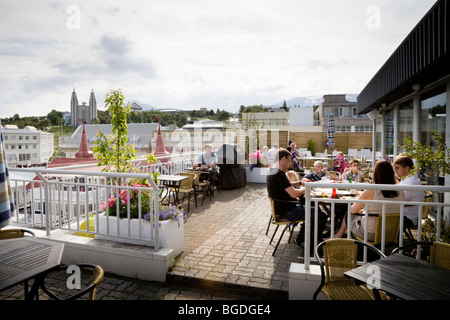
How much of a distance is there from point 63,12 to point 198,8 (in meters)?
1.95

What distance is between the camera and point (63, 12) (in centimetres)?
368

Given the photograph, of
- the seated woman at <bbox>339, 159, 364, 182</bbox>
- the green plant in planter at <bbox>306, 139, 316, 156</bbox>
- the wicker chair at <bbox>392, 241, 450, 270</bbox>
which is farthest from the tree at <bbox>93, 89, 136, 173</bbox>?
the green plant in planter at <bbox>306, 139, 316, 156</bbox>

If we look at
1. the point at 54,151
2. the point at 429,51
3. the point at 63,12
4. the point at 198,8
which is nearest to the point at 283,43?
the point at 198,8

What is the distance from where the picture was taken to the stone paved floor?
3041 mm

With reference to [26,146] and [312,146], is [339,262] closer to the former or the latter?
[312,146]

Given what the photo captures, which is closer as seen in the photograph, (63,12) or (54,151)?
(63,12)

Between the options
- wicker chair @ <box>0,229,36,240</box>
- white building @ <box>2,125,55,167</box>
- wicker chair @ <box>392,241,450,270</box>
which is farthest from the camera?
white building @ <box>2,125,55,167</box>

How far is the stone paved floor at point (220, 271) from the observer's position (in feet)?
9.98

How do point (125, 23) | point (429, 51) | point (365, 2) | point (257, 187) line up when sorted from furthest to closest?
point (257, 187), point (125, 23), point (365, 2), point (429, 51)

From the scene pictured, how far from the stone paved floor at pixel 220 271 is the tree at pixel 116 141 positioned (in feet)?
5.16

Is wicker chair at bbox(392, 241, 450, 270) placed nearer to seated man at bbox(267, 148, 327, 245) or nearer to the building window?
seated man at bbox(267, 148, 327, 245)

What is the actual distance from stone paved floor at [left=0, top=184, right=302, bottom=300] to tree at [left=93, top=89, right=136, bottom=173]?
157cm

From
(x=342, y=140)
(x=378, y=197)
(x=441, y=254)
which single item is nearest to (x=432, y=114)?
(x=378, y=197)
